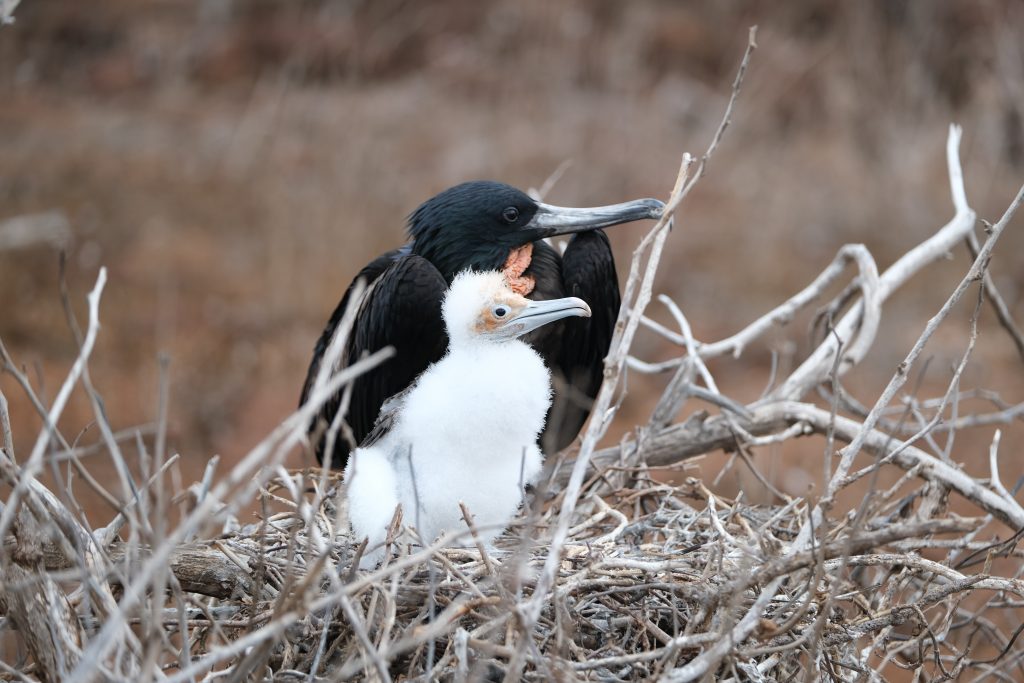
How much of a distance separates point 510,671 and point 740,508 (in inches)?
29.8

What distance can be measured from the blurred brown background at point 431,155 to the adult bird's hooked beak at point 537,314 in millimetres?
3126

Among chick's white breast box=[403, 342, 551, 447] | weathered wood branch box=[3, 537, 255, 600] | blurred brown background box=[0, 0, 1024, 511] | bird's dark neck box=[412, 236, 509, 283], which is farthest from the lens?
blurred brown background box=[0, 0, 1024, 511]

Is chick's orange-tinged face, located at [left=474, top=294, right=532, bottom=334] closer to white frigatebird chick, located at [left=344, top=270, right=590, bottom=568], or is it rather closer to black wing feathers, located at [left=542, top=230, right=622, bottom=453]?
white frigatebird chick, located at [left=344, top=270, right=590, bottom=568]

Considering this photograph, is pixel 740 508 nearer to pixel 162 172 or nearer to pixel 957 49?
pixel 162 172

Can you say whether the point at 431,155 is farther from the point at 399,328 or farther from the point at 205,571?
the point at 205,571

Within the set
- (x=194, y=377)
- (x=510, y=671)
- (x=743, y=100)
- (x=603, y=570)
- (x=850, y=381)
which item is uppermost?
(x=510, y=671)

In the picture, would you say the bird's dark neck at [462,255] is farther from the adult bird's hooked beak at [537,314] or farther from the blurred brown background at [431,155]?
the blurred brown background at [431,155]

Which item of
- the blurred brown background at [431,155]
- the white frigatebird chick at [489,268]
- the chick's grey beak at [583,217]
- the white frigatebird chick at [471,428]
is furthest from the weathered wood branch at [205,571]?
the blurred brown background at [431,155]

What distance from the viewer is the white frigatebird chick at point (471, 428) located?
1.54 meters

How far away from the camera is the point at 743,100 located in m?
7.45

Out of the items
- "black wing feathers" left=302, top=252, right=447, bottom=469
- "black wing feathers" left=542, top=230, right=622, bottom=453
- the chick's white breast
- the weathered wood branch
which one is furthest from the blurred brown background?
the weathered wood branch

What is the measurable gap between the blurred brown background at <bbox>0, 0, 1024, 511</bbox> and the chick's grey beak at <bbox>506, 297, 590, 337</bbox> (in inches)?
123

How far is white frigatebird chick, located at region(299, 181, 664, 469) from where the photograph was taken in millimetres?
1750

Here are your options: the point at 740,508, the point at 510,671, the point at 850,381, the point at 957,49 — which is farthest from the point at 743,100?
the point at 510,671
